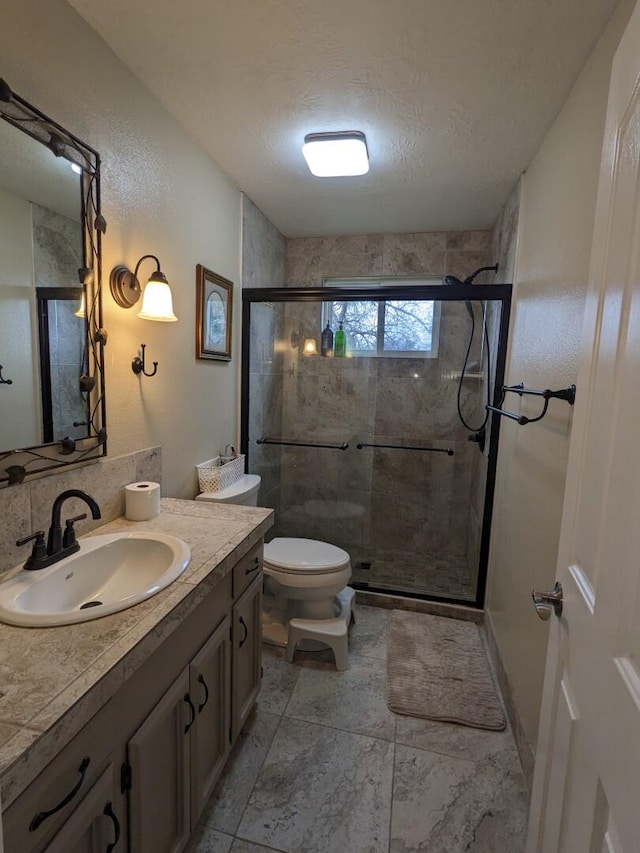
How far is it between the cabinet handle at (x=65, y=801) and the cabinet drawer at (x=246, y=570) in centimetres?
64

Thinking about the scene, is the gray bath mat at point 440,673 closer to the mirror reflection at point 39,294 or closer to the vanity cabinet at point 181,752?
the vanity cabinet at point 181,752

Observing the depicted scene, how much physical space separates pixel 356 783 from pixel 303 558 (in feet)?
3.01

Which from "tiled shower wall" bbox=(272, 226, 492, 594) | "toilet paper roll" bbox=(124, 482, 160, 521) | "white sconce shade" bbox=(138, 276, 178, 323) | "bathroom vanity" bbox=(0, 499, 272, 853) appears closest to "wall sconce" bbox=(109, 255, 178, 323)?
"white sconce shade" bbox=(138, 276, 178, 323)

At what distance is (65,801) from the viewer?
697 mm

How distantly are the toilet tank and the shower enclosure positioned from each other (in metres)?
0.42

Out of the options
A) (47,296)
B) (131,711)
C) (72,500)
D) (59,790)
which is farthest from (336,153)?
(59,790)

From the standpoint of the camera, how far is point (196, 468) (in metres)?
2.10

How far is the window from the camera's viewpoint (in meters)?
2.92

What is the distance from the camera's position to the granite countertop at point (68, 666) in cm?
60

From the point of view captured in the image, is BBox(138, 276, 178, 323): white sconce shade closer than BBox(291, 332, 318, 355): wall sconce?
Yes

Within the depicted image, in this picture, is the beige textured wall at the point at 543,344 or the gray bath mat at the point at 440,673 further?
the gray bath mat at the point at 440,673

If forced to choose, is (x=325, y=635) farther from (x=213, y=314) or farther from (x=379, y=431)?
(x=213, y=314)

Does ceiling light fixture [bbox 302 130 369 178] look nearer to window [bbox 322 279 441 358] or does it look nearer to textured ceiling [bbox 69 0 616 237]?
textured ceiling [bbox 69 0 616 237]

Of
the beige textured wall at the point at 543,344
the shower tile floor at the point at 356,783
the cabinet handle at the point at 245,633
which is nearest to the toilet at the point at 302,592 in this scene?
the shower tile floor at the point at 356,783
